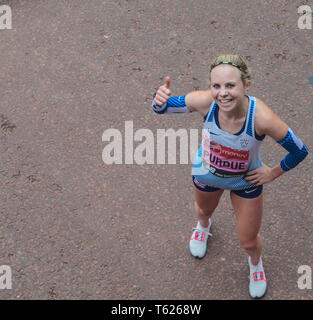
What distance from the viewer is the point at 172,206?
4.66 meters

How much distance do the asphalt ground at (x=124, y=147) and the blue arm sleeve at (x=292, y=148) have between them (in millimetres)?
1291

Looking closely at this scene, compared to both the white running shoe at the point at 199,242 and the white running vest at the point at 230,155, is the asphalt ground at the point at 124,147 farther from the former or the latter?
the white running vest at the point at 230,155

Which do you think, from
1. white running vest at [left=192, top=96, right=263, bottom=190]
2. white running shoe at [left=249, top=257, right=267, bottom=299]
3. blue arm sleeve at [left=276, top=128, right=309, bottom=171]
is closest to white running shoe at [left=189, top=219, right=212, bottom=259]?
white running shoe at [left=249, top=257, right=267, bottom=299]

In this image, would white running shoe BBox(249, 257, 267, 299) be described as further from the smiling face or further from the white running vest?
the smiling face

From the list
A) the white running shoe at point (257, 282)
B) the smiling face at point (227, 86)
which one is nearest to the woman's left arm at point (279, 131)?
the smiling face at point (227, 86)

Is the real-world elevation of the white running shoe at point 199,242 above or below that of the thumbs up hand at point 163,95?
below

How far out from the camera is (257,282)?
4.03 meters

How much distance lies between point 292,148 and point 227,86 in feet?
1.93

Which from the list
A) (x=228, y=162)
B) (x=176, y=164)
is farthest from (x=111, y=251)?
(x=228, y=162)

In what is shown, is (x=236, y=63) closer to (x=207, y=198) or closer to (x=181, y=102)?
(x=181, y=102)

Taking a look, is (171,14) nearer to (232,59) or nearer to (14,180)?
(14,180)

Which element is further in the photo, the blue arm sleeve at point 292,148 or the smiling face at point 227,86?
the blue arm sleeve at point 292,148

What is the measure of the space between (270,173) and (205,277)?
1.23 m

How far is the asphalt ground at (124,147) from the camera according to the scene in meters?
4.21
